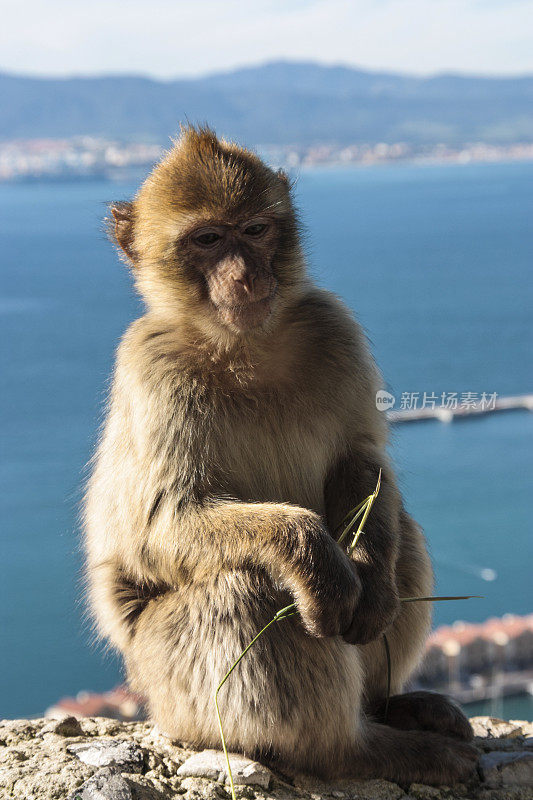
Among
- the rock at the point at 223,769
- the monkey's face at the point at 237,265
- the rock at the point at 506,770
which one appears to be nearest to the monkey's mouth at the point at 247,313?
the monkey's face at the point at 237,265

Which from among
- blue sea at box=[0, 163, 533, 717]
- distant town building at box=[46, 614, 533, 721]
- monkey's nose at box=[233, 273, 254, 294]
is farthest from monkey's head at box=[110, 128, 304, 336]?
distant town building at box=[46, 614, 533, 721]

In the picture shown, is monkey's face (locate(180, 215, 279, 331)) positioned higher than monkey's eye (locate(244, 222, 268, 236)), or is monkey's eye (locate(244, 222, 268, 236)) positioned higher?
monkey's eye (locate(244, 222, 268, 236))

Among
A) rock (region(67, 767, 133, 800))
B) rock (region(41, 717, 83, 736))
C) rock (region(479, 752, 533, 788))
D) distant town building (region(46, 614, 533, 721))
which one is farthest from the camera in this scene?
distant town building (region(46, 614, 533, 721))

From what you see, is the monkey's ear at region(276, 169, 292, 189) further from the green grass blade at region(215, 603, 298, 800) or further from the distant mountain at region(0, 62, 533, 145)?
the distant mountain at region(0, 62, 533, 145)

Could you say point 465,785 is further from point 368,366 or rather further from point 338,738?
point 368,366

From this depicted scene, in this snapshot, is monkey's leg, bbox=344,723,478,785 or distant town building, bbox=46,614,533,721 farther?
distant town building, bbox=46,614,533,721

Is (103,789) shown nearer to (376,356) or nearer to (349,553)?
(349,553)

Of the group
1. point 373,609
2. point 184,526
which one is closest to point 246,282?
point 184,526
